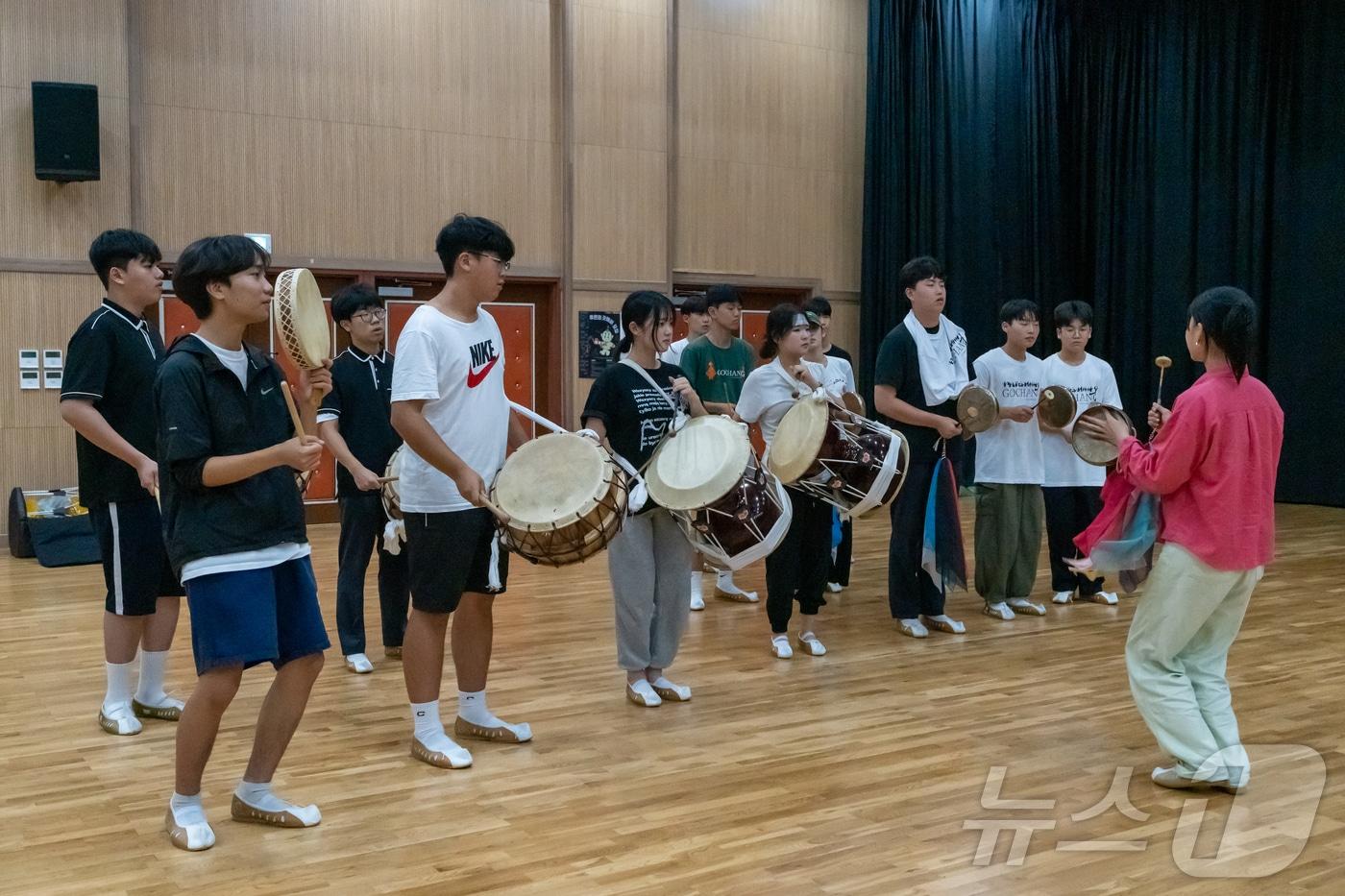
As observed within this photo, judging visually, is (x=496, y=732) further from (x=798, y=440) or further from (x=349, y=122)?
(x=349, y=122)

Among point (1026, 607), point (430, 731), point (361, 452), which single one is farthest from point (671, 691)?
point (1026, 607)

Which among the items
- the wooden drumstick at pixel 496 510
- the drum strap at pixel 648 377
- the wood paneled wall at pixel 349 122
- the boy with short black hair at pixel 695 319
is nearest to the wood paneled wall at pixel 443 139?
the wood paneled wall at pixel 349 122

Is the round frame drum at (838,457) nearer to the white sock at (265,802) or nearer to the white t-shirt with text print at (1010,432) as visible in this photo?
the white t-shirt with text print at (1010,432)

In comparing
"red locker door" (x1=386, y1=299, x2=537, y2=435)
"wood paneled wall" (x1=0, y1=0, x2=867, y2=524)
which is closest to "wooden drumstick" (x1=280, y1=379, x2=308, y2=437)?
"wood paneled wall" (x1=0, y1=0, x2=867, y2=524)

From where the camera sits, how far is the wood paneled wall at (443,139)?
844cm

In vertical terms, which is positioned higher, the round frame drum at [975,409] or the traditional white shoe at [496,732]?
the round frame drum at [975,409]

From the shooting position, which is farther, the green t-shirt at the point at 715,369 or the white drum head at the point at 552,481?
the green t-shirt at the point at 715,369

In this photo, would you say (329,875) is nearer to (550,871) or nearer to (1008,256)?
(550,871)

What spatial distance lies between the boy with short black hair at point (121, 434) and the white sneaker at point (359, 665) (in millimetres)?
958

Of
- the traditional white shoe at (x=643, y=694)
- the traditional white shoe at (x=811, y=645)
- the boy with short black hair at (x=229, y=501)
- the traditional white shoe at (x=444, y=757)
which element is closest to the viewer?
the boy with short black hair at (x=229, y=501)

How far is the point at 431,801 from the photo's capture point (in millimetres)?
3416

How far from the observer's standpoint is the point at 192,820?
3062mm

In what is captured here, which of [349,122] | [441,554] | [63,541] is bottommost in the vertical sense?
[63,541]

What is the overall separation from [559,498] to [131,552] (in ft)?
4.86
